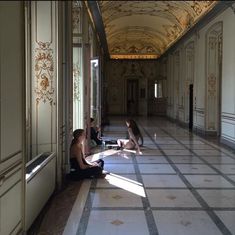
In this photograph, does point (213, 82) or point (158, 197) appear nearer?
point (158, 197)

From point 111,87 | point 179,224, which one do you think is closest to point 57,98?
point 179,224

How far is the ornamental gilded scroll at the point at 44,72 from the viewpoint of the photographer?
19.1 feet

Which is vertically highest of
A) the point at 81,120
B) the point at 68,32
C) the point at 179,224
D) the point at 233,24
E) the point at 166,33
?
the point at 166,33

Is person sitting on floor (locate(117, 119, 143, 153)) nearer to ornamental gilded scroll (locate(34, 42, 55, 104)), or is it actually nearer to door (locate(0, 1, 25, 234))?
ornamental gilded scroll (locate(34, 42, 55, 104))

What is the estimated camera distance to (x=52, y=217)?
5.00 meters

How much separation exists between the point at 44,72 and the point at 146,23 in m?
16.6

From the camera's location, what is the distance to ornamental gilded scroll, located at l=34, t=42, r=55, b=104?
5816mm

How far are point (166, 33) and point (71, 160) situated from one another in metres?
17.0

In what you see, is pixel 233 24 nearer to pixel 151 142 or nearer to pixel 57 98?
pixel 151 142

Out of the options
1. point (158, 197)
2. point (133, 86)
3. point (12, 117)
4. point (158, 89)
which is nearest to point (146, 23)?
point (158, 89)

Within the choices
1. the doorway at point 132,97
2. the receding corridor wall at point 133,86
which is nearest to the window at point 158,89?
the receding corridor wall at point 133,86

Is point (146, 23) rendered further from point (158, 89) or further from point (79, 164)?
point (79, 164)

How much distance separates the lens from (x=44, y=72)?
229 inches

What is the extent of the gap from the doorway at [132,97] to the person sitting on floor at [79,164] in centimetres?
2335
